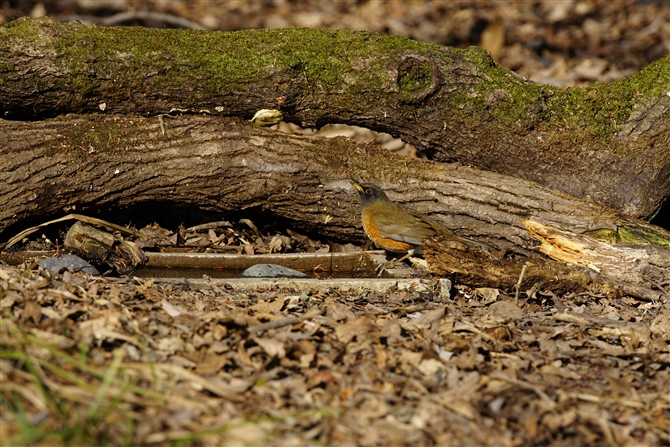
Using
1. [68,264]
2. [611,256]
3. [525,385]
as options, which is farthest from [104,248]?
[611,256]

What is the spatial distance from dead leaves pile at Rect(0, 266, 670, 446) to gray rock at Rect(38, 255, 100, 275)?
0.65 metres

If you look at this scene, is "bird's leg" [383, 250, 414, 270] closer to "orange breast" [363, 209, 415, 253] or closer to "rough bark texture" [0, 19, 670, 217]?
"orange breast" [363, 209, 415, 253]

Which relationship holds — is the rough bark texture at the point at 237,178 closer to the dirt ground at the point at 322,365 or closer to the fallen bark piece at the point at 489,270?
the fallen bark piece at the point at 489,270

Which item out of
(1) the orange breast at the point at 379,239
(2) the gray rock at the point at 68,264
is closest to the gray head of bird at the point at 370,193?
(1) the orange breast at the point at 379,239

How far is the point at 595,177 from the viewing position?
22.5 ft

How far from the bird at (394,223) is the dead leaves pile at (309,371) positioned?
4.72ft

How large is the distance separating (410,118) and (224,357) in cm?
377

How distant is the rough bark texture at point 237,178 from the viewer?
6.34 m

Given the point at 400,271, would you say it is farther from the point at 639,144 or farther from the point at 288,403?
the point at 288,403

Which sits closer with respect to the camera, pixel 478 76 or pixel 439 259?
pixel 439 259

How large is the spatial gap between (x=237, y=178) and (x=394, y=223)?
1585 millimetres

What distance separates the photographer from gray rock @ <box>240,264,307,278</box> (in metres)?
6.36

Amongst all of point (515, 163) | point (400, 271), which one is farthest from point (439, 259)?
point (515, 163)

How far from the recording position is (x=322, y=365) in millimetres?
4027
